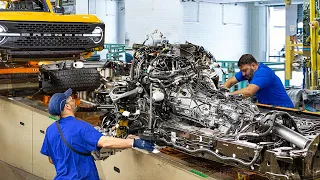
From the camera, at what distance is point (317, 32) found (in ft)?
28.3

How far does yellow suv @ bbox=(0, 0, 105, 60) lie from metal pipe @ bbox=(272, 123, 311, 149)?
15.4 ft

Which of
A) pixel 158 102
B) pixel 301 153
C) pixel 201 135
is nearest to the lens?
pixel 301 153

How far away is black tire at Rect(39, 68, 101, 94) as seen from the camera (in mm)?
7902

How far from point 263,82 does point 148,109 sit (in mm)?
1723

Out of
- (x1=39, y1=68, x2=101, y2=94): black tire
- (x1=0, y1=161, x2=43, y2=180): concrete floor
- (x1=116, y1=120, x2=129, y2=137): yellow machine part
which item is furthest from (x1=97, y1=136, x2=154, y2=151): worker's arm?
(x1=39, y1=68, x2=101, y2=94): black tire

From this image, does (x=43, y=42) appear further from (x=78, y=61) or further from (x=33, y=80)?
(x=33, y=80)

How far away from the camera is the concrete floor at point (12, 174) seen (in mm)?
7250

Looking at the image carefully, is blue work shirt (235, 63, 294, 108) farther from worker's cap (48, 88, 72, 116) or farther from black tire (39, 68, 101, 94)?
black tire (39, 68, 101, 94)

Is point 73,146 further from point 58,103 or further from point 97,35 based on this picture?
point 97,35

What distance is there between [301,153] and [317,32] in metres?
5.59

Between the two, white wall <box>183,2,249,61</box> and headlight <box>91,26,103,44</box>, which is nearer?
headlight <box>91,26,103,44</box>

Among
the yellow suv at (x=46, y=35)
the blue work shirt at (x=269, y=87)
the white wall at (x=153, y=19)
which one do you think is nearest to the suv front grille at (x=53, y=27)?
the yellow suv at (x=46, y=35)

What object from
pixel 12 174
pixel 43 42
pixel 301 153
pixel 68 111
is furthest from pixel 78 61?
pixel 301 153

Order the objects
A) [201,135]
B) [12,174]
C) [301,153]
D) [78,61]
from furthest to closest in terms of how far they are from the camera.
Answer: [78,61] < [12,174] < [201,135] < [301,153]
